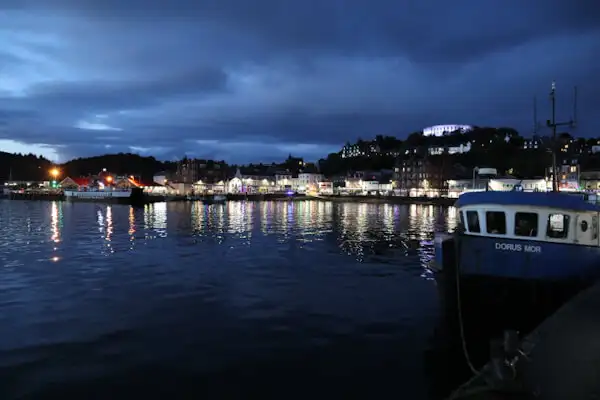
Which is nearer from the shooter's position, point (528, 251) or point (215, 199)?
point (528, 251)

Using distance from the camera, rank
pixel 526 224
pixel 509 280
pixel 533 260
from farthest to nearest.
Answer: pixel 526 224 < pixel 509 280 < pixel 533 260

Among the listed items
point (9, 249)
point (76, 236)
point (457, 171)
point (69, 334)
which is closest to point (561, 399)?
point (69, 334)

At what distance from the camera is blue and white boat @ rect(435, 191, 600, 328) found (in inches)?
653

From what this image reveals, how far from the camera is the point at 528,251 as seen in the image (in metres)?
16.8

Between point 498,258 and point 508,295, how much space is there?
143 centimetres

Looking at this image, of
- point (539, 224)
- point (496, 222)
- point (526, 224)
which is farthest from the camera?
point (496, 222)

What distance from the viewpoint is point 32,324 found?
18.5 meters

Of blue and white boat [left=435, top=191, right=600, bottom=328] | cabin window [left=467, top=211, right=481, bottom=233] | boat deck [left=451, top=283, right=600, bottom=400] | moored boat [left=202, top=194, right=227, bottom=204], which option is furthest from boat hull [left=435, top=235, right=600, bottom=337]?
moored boat [left=202, top=194, right=227, bottom=204]

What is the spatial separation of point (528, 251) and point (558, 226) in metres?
1.73

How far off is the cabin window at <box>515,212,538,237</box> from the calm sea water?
17.7 feet

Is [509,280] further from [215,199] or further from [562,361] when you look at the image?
[215,199]

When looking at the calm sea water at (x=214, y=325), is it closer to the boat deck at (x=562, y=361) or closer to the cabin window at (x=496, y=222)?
the boat deck at (x=562, y=361)

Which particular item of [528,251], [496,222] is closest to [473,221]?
[496,222]

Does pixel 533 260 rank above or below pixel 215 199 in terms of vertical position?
above
